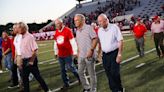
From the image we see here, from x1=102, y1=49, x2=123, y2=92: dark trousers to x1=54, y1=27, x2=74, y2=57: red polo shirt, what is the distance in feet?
6.64

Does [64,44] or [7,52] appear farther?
[7,52]

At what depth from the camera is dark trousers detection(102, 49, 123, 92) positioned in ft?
26.5

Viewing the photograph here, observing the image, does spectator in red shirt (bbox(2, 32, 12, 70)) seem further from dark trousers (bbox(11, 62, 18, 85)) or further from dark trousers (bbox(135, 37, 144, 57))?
dark trousers (bbox(135, 37, 144, 57))

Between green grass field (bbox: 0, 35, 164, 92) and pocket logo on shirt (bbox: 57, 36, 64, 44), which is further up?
A: pocket logo on shirt (bbox: 57, 36, 64, 44)

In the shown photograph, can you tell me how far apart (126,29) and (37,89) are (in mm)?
38008

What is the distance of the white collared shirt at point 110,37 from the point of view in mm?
8031

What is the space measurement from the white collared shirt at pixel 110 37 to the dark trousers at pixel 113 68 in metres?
0.12

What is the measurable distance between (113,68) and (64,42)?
239 cm

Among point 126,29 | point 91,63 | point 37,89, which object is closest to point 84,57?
point 91,63

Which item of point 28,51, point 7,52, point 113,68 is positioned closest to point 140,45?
point 7,52

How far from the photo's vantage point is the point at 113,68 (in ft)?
26.5

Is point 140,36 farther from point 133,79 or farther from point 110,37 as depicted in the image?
point 110,37

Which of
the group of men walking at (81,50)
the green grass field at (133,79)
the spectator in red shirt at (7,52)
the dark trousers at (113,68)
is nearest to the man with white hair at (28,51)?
the group of men walking at (81,50)

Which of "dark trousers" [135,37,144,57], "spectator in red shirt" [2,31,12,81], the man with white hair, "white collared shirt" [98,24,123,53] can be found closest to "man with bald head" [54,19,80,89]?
the man with white hair
